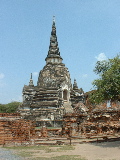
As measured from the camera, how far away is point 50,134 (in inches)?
982

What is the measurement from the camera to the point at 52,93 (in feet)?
130

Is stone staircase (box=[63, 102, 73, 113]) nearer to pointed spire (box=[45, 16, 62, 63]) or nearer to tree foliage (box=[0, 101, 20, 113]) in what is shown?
pointed spire (box=[45, 16, 62, 63])

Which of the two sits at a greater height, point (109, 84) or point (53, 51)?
point (53, 51)

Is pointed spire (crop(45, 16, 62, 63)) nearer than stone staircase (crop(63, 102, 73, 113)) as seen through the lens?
No

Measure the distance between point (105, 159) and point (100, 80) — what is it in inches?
275

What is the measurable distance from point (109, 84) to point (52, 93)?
79.9 ft

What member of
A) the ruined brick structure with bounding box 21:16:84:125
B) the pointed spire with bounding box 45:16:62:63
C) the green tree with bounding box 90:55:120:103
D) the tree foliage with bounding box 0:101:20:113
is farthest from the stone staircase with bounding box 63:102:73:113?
the tree foliage with bounding box 0:101:20:113

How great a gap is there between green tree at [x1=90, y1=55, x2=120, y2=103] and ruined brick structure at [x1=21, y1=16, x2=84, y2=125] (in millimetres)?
17583

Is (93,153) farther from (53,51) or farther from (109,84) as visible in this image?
(53,51)

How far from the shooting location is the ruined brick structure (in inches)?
1423

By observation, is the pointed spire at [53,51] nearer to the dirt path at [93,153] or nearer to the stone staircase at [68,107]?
the stone staircase at [68,107]

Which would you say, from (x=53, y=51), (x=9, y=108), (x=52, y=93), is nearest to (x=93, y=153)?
(x=52, y=93)


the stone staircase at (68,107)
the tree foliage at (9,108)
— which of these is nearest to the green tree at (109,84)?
the stone staircase at (68,107)

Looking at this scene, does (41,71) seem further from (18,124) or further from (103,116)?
(18,124)
